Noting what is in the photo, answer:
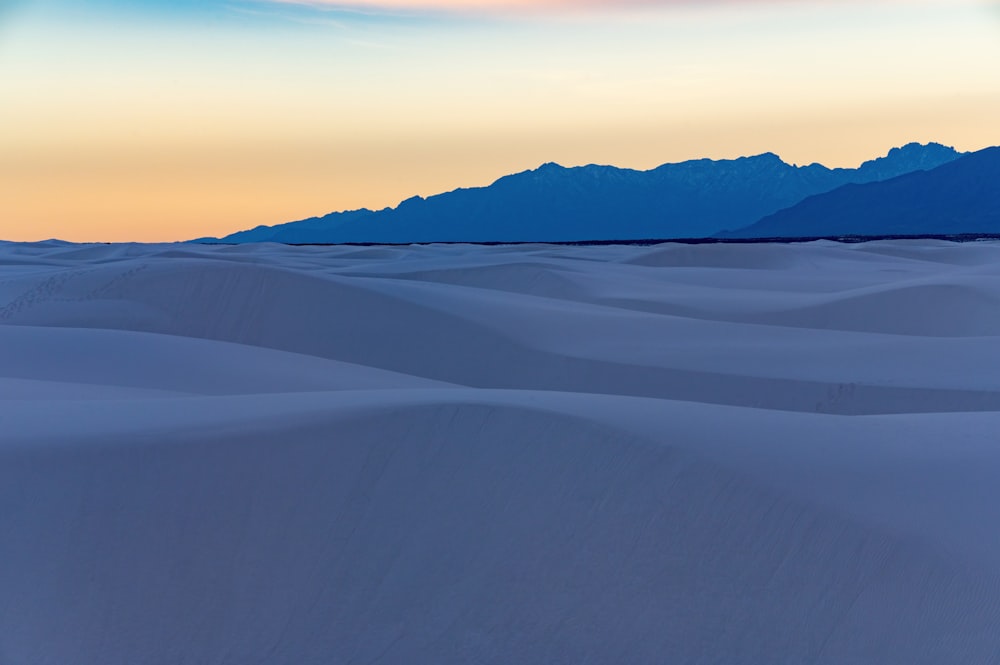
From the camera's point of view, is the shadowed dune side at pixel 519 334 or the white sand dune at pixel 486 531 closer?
the white sand dune at pixel 486 531

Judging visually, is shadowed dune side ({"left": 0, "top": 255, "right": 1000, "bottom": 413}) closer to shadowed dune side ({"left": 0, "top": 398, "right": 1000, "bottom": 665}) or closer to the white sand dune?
the white sand dune

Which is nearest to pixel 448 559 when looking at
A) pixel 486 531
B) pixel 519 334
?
pixel 486 531

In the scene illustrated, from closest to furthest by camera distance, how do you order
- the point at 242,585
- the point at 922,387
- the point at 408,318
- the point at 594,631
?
the point at 594,631
the point at 242,585
the point at 922,387
the point at 408,318

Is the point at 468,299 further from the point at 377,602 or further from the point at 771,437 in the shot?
the point at 377,602

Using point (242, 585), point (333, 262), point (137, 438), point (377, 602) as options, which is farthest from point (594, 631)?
point (333, 262)

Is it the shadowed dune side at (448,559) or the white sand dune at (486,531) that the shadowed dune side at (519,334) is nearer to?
the white sand dune at (486,531)

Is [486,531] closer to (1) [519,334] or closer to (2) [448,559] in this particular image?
(2) [448,559]

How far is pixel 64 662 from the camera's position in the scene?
3820 millimetres

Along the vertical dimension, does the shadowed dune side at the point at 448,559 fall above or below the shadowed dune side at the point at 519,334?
above

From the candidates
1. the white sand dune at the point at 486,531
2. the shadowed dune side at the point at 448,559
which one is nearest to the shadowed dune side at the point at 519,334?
the white sand dune at the point at 486,531

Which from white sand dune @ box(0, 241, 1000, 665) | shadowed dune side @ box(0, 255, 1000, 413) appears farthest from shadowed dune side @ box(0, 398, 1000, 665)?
shadowed dune side @ box(0, 255, 1000, 413)

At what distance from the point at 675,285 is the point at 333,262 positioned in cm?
1138

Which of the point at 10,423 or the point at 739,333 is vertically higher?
the point at 10,423

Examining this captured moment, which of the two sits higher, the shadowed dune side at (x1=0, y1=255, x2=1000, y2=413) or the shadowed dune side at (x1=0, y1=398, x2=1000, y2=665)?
the shadowed dune side at (x1=0, y1=398, x2=1000, y2=665)
